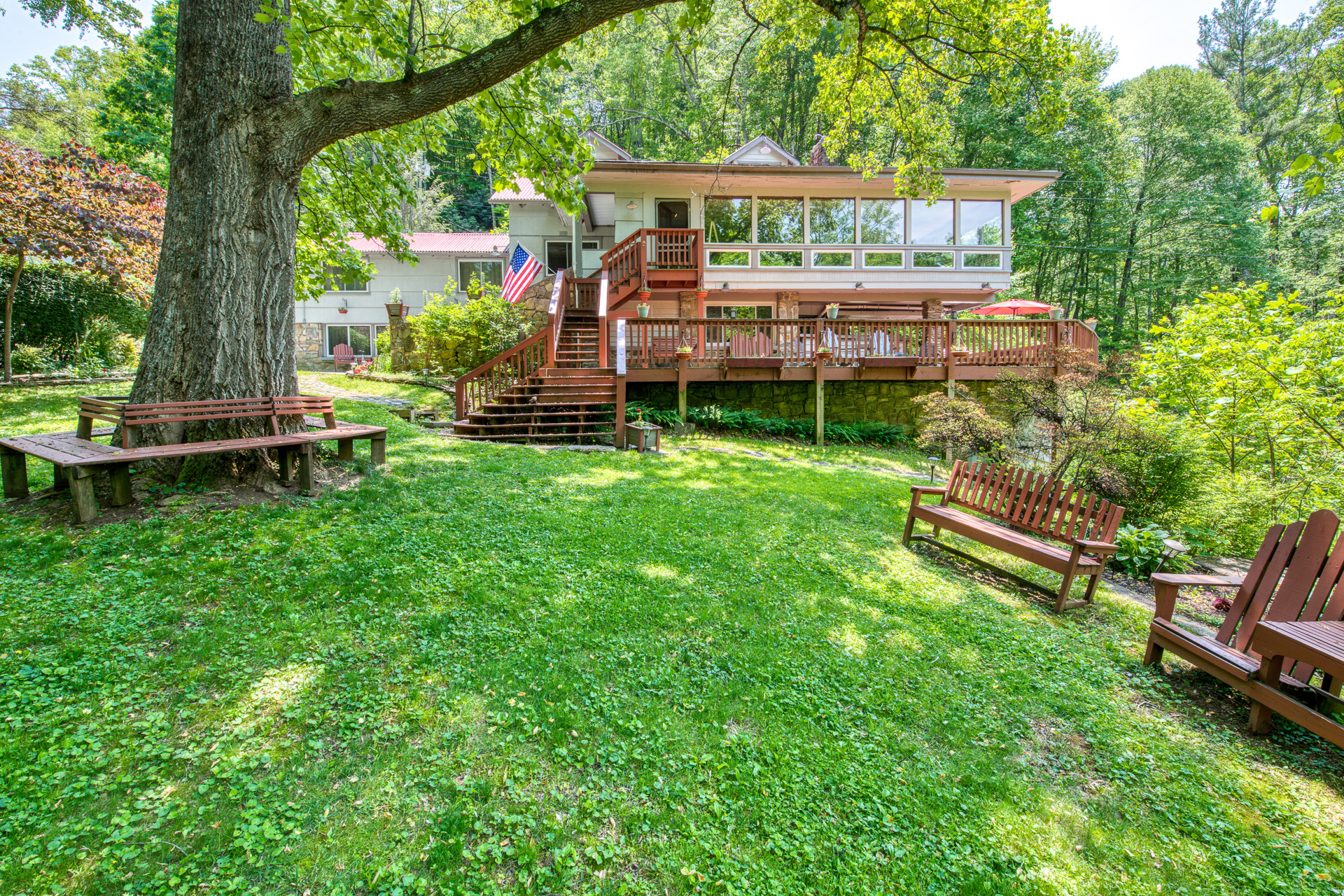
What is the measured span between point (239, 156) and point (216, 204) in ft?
1.51

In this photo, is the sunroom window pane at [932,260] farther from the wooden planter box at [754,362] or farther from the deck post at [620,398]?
the deck post at [620,398]

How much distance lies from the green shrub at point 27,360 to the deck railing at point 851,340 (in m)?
12.5

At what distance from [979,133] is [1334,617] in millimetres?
29623

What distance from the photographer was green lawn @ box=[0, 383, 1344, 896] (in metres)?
2.17

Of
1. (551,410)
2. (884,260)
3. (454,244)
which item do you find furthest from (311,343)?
(884,260)

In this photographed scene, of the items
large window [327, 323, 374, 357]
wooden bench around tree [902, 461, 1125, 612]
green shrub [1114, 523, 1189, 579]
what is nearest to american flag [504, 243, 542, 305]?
wooden bench around tree [902, 461, 1125, 612]

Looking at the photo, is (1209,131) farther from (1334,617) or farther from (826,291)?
(1334,617)

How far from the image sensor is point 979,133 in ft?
85.9

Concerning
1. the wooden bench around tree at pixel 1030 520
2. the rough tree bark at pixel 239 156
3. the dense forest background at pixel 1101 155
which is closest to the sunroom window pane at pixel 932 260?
the dense forest background at pixel 1101 155

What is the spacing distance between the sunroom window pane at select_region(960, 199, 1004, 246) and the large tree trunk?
17.0 meters

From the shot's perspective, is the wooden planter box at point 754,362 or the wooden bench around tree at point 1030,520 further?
the wooden planter box at point 754,362

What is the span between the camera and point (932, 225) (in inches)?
651

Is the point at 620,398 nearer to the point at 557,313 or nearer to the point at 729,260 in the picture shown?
the point at 557,313

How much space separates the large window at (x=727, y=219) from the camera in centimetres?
1631
